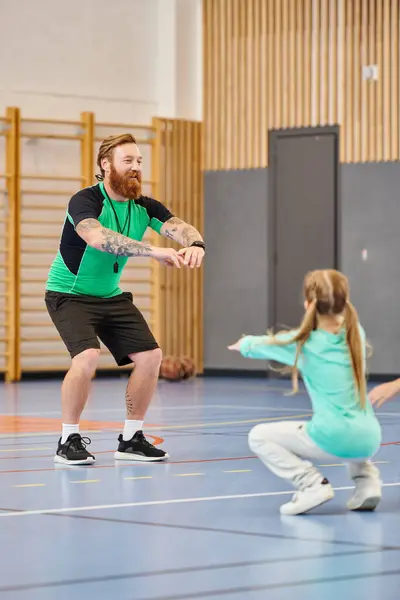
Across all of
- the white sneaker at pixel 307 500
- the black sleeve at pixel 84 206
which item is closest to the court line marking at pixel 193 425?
the black sleeve at pixel 84 206

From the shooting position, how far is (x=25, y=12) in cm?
1085

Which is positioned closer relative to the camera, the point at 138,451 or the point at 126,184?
the point at 126,184

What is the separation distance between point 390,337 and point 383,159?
174 cm

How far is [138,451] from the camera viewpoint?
5250 mm

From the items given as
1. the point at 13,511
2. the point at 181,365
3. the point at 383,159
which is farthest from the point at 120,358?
the point at 383,159

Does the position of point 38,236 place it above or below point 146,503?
above

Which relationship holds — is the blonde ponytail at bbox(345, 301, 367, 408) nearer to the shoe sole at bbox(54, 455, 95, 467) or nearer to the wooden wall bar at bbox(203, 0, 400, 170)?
the shoe sole at bbox(54, 455, 95, 467)

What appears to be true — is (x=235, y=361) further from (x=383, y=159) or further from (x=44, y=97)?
(x=44, y=97)

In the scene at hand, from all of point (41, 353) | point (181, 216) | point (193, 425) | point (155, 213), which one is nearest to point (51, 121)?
point (181, 216)

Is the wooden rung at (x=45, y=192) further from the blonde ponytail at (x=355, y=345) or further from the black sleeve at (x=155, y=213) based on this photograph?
the blonde ponytail at (x=355, y=345)

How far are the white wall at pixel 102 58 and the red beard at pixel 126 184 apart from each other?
5.91m

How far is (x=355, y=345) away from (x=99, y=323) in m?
1.84

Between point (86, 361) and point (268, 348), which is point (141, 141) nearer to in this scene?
point (86, 361)

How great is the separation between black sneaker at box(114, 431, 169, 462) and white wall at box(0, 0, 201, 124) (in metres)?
6.19
